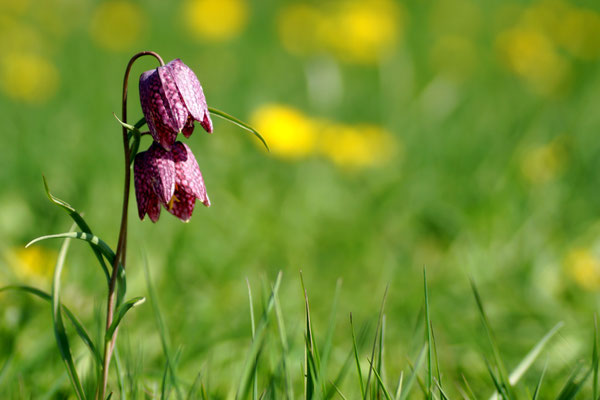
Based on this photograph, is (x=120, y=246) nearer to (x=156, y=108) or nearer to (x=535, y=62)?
(x=156, y=108)

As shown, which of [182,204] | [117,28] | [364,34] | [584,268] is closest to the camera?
[182,204]

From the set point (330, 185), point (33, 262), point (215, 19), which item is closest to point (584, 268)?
point (330, 185)

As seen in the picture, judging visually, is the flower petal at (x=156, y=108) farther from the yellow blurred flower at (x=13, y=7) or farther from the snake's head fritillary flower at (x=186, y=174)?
the yellow blurred flower at (x=13, y=7)

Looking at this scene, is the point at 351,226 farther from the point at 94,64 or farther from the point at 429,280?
the point at 94,64

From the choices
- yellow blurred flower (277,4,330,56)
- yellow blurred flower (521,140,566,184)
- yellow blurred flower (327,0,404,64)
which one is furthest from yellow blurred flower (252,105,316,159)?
yellow blurred flower (277,4,330,56)

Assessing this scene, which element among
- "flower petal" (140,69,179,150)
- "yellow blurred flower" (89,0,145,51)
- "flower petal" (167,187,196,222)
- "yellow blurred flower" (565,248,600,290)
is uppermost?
"flower petal" (140,69,179,150)

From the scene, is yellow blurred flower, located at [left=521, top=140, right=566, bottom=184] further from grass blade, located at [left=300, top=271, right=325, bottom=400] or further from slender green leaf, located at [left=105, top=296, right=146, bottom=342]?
slender green leaf, located at [left=105, top=296, right=146, bottom=342]
